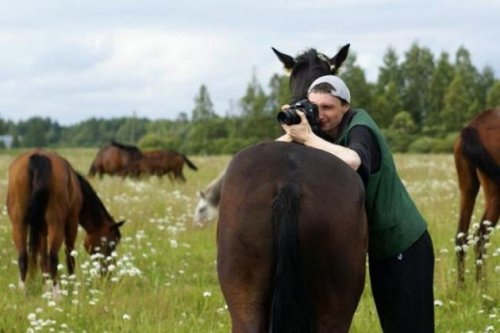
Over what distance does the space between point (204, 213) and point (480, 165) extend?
261 inches

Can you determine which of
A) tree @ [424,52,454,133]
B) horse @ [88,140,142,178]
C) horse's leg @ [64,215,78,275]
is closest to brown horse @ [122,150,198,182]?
horse @ [88,140,142,178]

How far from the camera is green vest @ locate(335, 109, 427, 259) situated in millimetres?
4121

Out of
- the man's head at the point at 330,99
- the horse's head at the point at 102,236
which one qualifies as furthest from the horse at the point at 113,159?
the man's head at the point at 330,99

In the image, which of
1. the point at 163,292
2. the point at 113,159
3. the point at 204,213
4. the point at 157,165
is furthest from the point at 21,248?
the point at 157,165

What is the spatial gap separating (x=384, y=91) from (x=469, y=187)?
64.6 metres

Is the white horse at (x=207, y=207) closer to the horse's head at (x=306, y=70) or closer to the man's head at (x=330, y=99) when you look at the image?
the horse's head at (x=306, y=70)

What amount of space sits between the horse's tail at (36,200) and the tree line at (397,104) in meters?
42.2

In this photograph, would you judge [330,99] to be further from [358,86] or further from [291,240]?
[358,86]

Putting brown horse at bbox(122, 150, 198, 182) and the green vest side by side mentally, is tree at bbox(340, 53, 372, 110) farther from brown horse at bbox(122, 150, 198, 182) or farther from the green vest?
the green vest

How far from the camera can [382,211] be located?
417 centimetres

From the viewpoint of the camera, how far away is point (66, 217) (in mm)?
9562

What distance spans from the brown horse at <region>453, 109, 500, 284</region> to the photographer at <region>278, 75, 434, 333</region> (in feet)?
14.5

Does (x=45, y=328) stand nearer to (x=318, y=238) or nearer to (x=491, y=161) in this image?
(x=318, y=238)

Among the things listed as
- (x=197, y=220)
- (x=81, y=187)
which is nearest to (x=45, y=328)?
(x=81, y=187)
